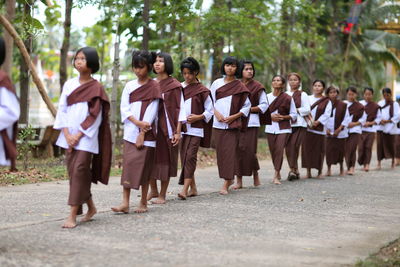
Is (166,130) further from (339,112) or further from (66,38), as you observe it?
(66,38)

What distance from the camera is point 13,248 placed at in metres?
5.98

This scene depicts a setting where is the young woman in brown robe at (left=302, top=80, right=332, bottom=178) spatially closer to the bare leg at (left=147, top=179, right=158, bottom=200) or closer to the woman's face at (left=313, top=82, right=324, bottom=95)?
the woman's face at (left=313, top=82, right=324, bottom=95)

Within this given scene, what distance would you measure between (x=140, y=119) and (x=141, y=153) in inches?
15.3

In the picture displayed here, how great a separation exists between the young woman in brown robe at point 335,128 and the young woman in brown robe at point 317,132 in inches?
28.7

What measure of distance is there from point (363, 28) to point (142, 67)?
26401mm

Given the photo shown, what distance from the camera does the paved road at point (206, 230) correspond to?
5.84m

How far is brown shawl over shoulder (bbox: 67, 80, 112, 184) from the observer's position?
728 cm

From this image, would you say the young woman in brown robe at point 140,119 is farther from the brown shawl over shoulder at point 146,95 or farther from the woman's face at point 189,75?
the woman's face at point 189,75

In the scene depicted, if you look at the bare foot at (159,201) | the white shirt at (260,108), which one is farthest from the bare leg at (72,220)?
the white shirt at (260,108)

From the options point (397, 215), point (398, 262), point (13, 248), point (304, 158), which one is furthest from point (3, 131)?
point (304, 158)

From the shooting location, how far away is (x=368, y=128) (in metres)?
18.1

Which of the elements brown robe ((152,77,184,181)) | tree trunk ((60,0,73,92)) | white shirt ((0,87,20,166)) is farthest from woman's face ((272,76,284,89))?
white shirt ((0,87,20,166))

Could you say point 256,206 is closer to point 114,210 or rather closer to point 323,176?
point 114,210

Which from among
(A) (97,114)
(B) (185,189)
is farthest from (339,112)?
(A) (97,114)
